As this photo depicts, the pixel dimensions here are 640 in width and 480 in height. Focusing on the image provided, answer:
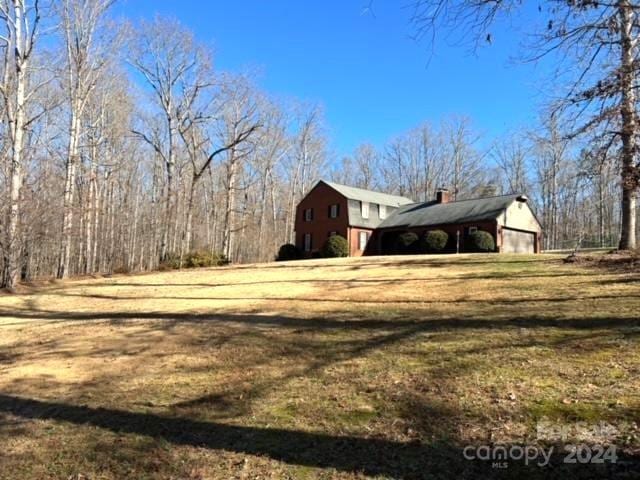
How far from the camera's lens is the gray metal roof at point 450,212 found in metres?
30.7

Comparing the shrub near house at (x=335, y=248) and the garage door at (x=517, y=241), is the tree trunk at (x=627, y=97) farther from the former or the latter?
the shrub near house at (x=335, y=248)

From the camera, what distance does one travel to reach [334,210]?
37000mm

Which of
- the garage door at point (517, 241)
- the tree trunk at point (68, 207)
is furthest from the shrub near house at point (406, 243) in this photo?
the tree trunk at point (68, 207)

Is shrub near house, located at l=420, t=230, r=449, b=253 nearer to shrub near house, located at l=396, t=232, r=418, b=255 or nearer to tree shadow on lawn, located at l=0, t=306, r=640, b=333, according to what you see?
shrub near house, located at l=396, t=232, r=418, b=255

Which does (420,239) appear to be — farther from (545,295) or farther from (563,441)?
(563,441)

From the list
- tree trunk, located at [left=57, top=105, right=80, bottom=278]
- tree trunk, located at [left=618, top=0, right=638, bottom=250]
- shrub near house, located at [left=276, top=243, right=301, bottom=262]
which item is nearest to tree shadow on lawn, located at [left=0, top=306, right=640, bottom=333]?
tree trunk, located at [left=618, top=0, right=638, bottom=250]

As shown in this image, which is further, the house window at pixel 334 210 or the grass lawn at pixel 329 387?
the house window at pixel 334 210

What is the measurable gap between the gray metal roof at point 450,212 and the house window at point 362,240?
4.29 ft

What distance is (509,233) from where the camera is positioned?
1219 inches

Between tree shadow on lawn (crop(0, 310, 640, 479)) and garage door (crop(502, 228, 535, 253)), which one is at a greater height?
garage door (crop(502, 228, 535, 253))

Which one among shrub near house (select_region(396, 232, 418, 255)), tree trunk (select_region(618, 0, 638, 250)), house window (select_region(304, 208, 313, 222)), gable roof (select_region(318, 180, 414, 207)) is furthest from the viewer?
house window (select_region(304, 208, 313, 222))

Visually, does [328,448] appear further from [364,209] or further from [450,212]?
[364,209]

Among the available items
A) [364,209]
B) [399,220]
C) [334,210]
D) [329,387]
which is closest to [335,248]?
[334,210]

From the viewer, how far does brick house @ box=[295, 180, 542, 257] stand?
30625 mm
